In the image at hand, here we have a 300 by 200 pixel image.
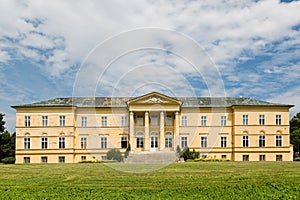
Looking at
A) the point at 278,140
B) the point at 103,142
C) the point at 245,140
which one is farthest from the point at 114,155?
the point at 278,140

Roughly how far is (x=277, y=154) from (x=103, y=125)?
79.2 feet

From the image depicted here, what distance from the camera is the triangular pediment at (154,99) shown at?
47.3 m

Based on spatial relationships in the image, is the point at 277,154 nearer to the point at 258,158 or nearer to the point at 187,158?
the point at 258,158

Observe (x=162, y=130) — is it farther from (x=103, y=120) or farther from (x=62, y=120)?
(x=62, y=120)

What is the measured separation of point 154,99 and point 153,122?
12.2ft

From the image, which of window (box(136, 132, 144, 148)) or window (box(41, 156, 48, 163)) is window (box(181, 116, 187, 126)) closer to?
window (box(136, 132, 144, 148))

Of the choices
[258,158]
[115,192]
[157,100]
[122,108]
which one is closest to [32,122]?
[122,108]

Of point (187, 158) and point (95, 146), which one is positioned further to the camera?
point (95, 146)

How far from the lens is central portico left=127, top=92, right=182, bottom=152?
47500 mm

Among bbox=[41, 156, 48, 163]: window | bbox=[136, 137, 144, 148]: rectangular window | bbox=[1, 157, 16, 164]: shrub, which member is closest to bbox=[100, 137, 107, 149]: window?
bbox=[136, 137, 144, 148]: rectangular window

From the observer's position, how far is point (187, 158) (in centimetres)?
4388

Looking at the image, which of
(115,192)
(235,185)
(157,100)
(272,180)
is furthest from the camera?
(157,100)

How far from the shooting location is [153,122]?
4959 cm

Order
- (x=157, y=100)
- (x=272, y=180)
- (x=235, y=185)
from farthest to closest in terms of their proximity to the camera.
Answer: (x=157, y=100) < (x=272, y=180) < (x=235, y=185)
